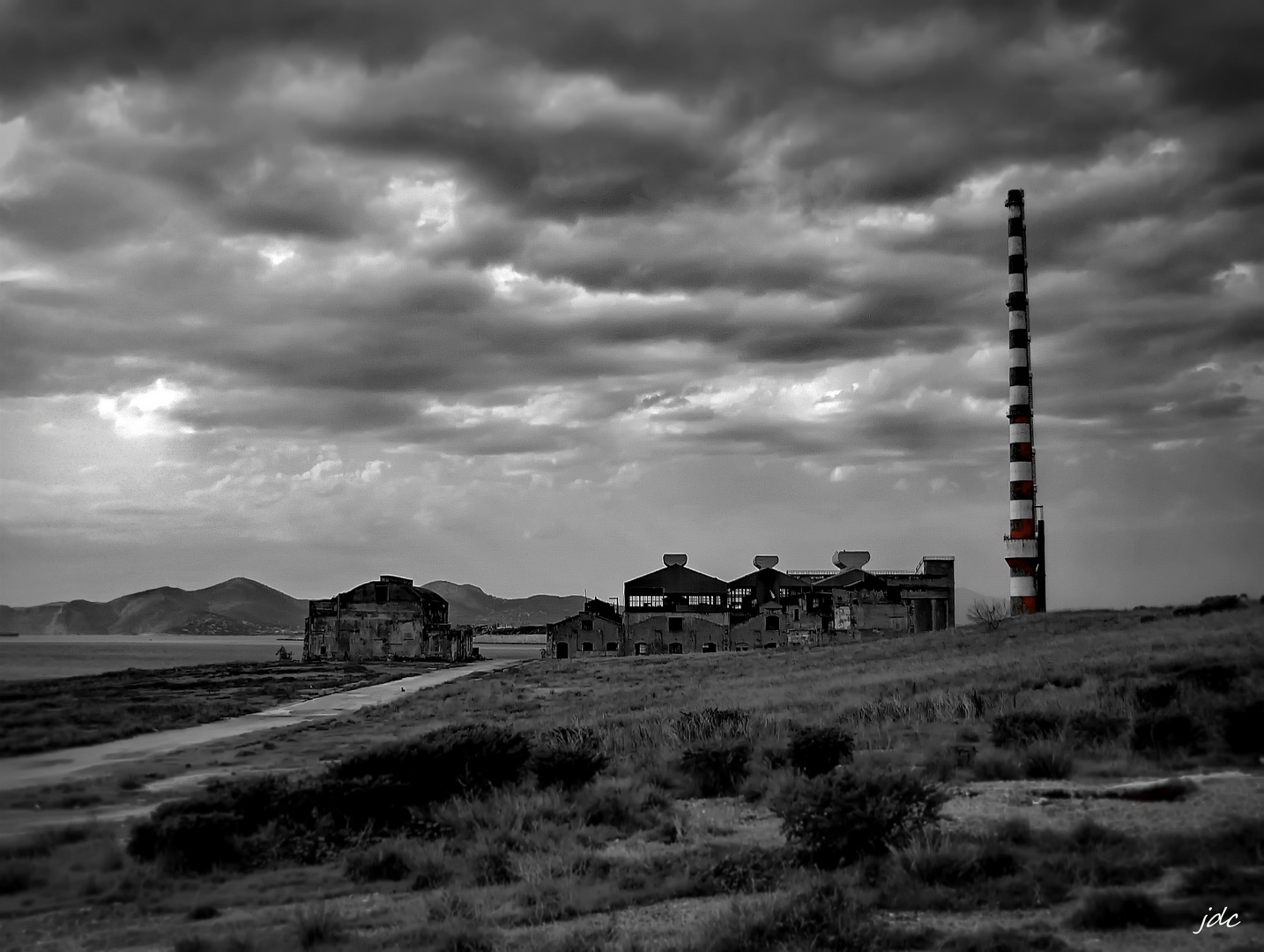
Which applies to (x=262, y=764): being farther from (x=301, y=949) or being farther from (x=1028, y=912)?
(x=1028, y=912)

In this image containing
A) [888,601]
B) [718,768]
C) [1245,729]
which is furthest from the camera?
[888,601]

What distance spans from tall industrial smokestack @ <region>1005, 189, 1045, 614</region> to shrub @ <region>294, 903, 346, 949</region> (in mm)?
57710

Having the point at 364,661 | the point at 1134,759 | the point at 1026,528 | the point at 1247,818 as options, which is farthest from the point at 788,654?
the point at 1247,818

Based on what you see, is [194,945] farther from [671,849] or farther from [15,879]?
[671,849]

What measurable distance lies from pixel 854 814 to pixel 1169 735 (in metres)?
7.93

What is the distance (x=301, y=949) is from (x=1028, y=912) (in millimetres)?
6023

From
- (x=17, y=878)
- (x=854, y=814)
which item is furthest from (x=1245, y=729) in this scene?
(x=17, y=878)

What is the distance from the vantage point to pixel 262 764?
22266mm

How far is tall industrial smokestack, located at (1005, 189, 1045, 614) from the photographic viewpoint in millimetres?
61438

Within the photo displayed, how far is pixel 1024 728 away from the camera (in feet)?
58.2

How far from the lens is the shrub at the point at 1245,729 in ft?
50.4

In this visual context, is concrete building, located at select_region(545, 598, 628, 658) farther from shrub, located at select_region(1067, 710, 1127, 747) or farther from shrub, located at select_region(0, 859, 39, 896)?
shrub, located at select_region(0, 859, 39, 896)

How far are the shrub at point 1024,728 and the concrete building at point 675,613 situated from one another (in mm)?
67911

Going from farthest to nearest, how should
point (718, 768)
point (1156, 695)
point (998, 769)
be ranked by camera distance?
point (1156, 695), point (718, 768), point (998, 769)
